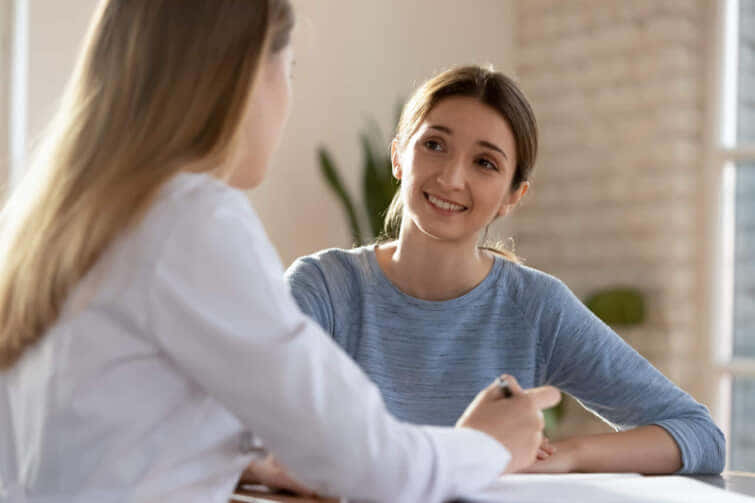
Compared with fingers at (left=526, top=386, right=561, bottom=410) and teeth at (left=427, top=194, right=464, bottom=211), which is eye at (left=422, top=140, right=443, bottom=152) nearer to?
teeth at (left=427, top=194, right=464, bottom=211)

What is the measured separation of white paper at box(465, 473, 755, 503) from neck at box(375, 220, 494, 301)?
60cm

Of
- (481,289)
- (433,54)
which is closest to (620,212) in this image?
(433,54)

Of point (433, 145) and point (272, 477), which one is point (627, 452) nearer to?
point (272, 477)

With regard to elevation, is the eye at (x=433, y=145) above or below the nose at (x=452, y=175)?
above

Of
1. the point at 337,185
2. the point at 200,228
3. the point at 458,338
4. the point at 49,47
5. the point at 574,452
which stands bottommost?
the point at 574,452

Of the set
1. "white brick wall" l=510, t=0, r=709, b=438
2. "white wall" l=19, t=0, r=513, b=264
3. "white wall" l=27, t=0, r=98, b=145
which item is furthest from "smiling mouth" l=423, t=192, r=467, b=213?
"white brick wall" l=510, t=0, r=709, b=438

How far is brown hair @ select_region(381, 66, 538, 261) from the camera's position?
167cm

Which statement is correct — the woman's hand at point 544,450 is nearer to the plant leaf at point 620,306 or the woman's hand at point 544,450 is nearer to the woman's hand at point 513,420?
the woman's hand at point 513,420

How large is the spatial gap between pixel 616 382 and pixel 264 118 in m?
0.86

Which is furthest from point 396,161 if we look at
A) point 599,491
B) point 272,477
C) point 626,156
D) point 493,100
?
point 626,156

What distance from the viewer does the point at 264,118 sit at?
0.95 meters

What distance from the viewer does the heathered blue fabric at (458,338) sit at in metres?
1.59

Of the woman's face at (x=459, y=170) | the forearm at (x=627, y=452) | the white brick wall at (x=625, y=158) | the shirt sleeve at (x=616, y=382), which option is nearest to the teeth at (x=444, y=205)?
the woman's face at (x=459, y=170)

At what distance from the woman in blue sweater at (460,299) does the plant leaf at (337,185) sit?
2091 mm
